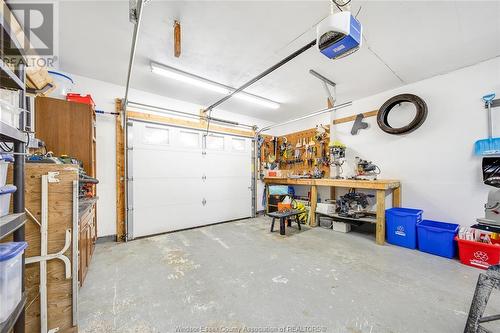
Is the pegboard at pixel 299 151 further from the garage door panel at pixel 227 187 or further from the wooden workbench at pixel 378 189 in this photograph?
the garage door panel at pixel 227 187

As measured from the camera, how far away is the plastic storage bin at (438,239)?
287 cm

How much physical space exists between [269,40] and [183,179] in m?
3.29


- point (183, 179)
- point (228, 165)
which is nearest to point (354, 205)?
point (228, 165)

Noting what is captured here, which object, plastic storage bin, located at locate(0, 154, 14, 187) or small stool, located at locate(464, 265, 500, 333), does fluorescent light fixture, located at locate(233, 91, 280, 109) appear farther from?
small stool, located at locate(464, 265, 500, 333)

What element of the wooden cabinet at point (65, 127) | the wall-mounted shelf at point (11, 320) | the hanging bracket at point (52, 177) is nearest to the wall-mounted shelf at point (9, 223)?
the hanging bracket at point (52, 177)

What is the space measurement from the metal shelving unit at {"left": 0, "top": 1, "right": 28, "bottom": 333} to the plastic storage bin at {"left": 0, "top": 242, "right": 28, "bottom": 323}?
0.15 feet

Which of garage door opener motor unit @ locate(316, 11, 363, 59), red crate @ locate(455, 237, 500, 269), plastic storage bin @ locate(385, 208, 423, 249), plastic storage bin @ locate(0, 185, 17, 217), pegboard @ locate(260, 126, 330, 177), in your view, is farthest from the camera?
pegboard @ locate(260, 126, 330, 177)

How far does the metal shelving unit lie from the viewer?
105 centimetres

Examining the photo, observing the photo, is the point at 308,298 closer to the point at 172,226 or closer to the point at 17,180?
the point at 17,180

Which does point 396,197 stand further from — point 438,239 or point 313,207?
point 313,207

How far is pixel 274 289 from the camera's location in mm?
2123

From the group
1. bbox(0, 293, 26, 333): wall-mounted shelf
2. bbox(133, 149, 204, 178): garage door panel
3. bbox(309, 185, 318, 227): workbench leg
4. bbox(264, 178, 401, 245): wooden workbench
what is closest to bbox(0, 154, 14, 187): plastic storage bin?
bbox(0, 293, 26, 333): wall-mounted shelf

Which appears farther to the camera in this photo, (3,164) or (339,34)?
(339,34)

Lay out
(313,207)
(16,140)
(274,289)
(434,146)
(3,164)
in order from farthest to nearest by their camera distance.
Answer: (313,207)
(434,146)
(274,289)
(16,140)
(3,164)
